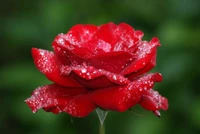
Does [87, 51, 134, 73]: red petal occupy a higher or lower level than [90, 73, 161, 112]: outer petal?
higher

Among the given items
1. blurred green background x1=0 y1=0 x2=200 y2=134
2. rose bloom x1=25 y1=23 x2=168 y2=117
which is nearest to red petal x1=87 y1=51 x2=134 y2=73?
rose bloom x1=25 y1=23 x2=168 y2=117

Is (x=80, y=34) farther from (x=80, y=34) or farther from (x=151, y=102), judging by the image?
(x=151, y=102)

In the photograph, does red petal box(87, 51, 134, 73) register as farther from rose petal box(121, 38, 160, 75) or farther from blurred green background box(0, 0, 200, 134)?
blurred green background box(0, 0, 200, 134)

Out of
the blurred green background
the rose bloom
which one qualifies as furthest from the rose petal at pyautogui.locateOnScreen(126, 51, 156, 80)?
the blurred green background

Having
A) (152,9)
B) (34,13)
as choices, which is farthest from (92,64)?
(34,13)

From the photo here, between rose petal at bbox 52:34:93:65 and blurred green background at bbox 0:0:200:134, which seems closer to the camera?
rose petal at bbox 52:34:93:65

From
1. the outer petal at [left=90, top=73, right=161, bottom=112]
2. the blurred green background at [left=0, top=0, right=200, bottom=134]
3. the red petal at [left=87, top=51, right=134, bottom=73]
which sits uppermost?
the red petal at [left=87, top=51, right=134, bottom=73]

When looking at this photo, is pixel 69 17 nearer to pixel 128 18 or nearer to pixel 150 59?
pixel 128 18

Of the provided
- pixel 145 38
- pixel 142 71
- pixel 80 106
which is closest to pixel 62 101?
pixel 80 106
